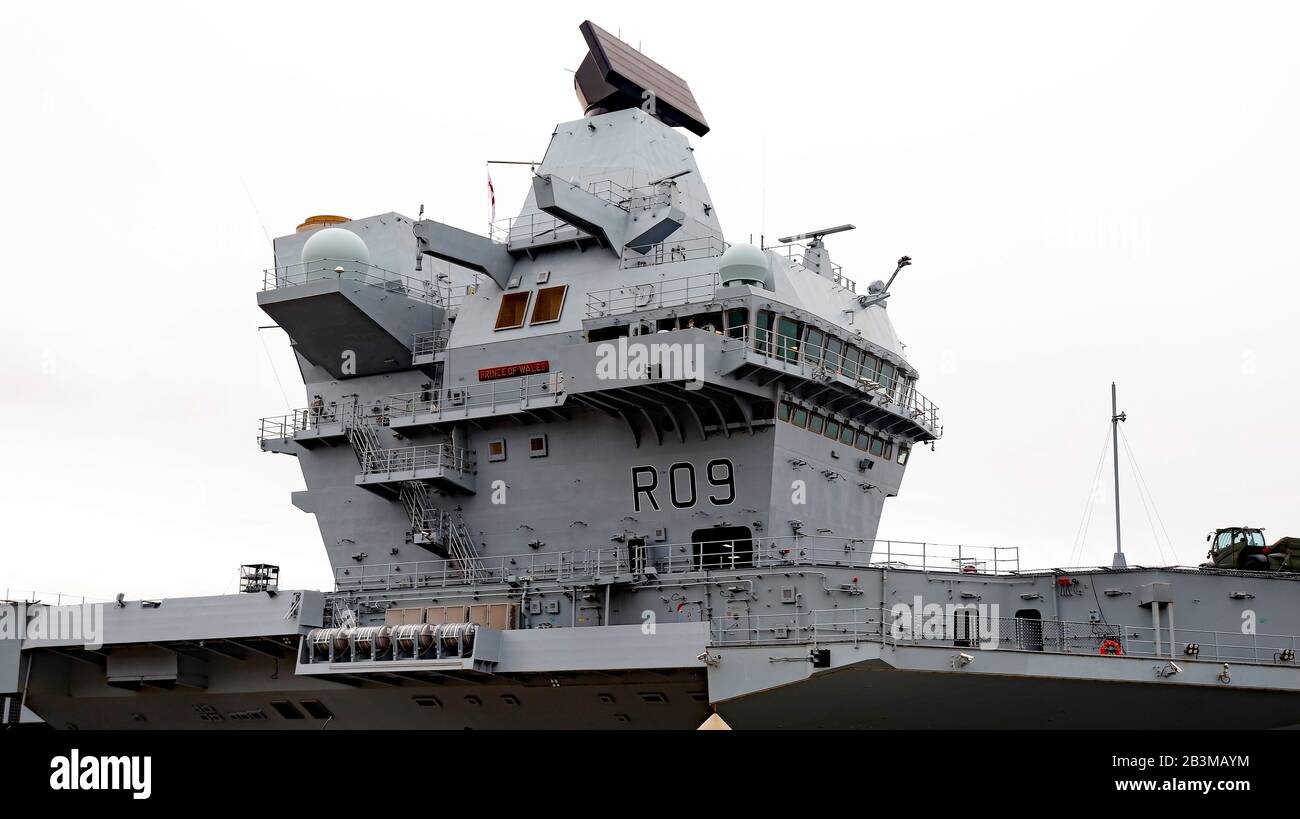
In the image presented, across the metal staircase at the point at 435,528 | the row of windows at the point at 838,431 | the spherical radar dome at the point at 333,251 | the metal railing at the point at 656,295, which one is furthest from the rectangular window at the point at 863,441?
the spherical radar dome at the point at 333,251

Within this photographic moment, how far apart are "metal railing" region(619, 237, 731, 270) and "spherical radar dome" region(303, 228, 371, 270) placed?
6886 millimetres

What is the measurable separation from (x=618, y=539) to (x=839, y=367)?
660 centimetres

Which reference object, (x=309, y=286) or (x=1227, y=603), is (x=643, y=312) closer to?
(x=309, y=286)

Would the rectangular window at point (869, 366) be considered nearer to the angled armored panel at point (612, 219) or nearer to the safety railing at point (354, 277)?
the angled armored panel at point (612, 219)

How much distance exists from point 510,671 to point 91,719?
1346 centimetres

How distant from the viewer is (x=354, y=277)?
33.9 meters

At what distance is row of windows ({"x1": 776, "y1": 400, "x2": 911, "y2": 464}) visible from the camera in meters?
29.8

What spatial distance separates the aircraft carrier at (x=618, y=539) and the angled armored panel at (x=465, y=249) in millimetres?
56

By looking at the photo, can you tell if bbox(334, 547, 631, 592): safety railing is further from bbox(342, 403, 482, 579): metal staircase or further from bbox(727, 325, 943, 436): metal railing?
bbox(727, 325, 943, 436): metal railing

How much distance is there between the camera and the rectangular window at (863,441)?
32.1 m

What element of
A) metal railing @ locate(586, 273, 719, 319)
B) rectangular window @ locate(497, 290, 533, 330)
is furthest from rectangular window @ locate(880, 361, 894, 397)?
rectangular window @ locate(497, 290, 533, 330)

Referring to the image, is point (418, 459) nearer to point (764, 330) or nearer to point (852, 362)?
point (764, 330)
